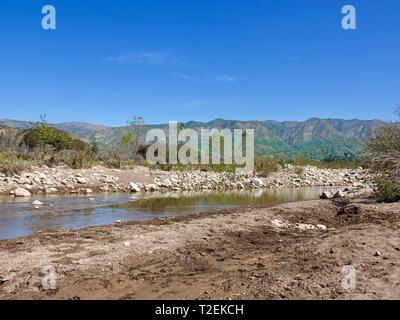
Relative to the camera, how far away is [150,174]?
1132 inches

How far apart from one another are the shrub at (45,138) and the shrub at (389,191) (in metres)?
31.3

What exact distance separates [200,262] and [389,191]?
8.95m

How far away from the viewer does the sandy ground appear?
18.1ft

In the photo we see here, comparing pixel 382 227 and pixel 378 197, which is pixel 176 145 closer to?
pixel 378 197

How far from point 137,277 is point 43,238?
10.8ft

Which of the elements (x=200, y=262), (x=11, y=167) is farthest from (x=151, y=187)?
(x=200, y=262)

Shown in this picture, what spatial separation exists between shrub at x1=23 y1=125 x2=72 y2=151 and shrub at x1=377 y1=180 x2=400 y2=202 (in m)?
31.3

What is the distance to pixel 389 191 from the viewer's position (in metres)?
13.8

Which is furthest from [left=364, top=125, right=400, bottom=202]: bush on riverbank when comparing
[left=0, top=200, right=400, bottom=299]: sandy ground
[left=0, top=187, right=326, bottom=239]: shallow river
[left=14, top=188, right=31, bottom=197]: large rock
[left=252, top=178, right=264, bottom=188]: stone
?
[left=252, top=178, right=264, bottom=188]: stone

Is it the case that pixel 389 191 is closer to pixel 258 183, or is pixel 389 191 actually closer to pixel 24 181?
pixel 24 181

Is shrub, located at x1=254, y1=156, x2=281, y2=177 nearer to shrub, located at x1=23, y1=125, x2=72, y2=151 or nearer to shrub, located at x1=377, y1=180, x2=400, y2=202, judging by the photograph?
shrub, located at x1=23, y1=125, x2=72, y2=151

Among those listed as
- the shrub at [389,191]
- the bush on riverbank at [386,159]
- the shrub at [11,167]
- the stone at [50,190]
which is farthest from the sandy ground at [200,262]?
the shrub at [11,167]

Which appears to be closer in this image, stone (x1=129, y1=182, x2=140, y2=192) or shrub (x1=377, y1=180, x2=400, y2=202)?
shrub (x1=377, y1=180, x2=400, y2=202)
